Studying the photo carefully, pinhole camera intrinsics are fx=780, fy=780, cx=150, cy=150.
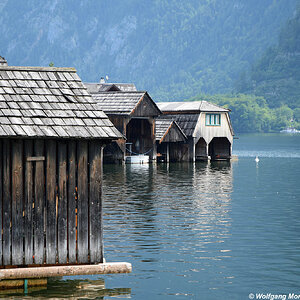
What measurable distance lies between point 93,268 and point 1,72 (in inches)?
199

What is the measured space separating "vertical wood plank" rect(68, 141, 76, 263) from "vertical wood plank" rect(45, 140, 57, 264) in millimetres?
333

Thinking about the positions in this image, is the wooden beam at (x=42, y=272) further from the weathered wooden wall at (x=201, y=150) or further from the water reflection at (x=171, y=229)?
the weathered wooden wall at (x=201, y=150)

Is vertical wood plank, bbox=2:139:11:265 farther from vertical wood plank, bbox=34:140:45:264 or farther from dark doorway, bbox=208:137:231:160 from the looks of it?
dark doorway, bbox=208:137:231:160

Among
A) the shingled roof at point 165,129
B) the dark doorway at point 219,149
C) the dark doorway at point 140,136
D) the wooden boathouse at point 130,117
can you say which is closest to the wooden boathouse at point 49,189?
the wooden boathouse at point 130,117

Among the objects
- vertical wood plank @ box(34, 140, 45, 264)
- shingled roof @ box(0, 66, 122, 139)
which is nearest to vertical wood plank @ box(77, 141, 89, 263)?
shingled roof @ box(0, 66, 122, 139)

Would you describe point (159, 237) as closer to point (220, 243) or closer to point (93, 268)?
point (220, 243)

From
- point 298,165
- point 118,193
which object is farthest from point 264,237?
point 298,165

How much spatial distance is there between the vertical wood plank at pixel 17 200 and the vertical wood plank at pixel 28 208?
0.11 meters

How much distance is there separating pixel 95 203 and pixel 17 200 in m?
1.73

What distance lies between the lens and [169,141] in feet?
233

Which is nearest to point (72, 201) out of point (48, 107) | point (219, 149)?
point (48, 107)

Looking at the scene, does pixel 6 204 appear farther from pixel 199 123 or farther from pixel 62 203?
pixel 199 123

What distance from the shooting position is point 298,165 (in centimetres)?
7362

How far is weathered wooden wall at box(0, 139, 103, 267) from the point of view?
16844mm
